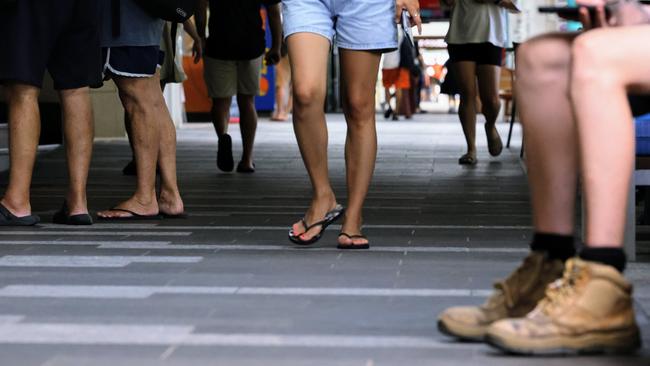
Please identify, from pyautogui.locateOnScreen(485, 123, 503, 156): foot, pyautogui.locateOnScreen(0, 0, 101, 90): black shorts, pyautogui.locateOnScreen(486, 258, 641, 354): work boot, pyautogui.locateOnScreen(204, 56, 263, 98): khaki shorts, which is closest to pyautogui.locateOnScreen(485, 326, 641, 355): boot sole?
pyautogui.locateOnScreen(486, 258, 641, 354): work boot

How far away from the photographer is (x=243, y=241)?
601cm

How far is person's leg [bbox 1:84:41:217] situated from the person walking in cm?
Result: 148

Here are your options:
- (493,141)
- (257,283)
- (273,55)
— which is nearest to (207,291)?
(257,283)

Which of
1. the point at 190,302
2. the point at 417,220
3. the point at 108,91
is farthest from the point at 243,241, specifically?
the point at 108,91

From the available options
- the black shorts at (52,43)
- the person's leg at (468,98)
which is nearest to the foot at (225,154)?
the person's leg at (468,98)

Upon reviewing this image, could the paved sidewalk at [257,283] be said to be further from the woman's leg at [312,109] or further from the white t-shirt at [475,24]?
the white t-shirt at [475,24]

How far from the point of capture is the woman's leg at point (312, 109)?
5574 mm

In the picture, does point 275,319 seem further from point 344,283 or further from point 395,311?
point 344,283

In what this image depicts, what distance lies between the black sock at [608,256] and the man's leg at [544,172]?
0.28 meters

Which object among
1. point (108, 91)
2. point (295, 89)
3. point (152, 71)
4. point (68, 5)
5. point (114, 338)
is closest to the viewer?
point (114, 338)

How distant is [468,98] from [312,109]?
18.7 ft

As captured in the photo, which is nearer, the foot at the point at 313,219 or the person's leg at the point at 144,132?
the foot at the point at 313,219

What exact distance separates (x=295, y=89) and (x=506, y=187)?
3888 millimetres

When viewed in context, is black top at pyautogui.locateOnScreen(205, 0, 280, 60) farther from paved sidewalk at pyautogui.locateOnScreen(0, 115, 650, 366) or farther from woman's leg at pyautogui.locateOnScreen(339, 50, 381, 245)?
woman's leg at pyautogui.locateOnScreen(339, 50, 381, 245)
